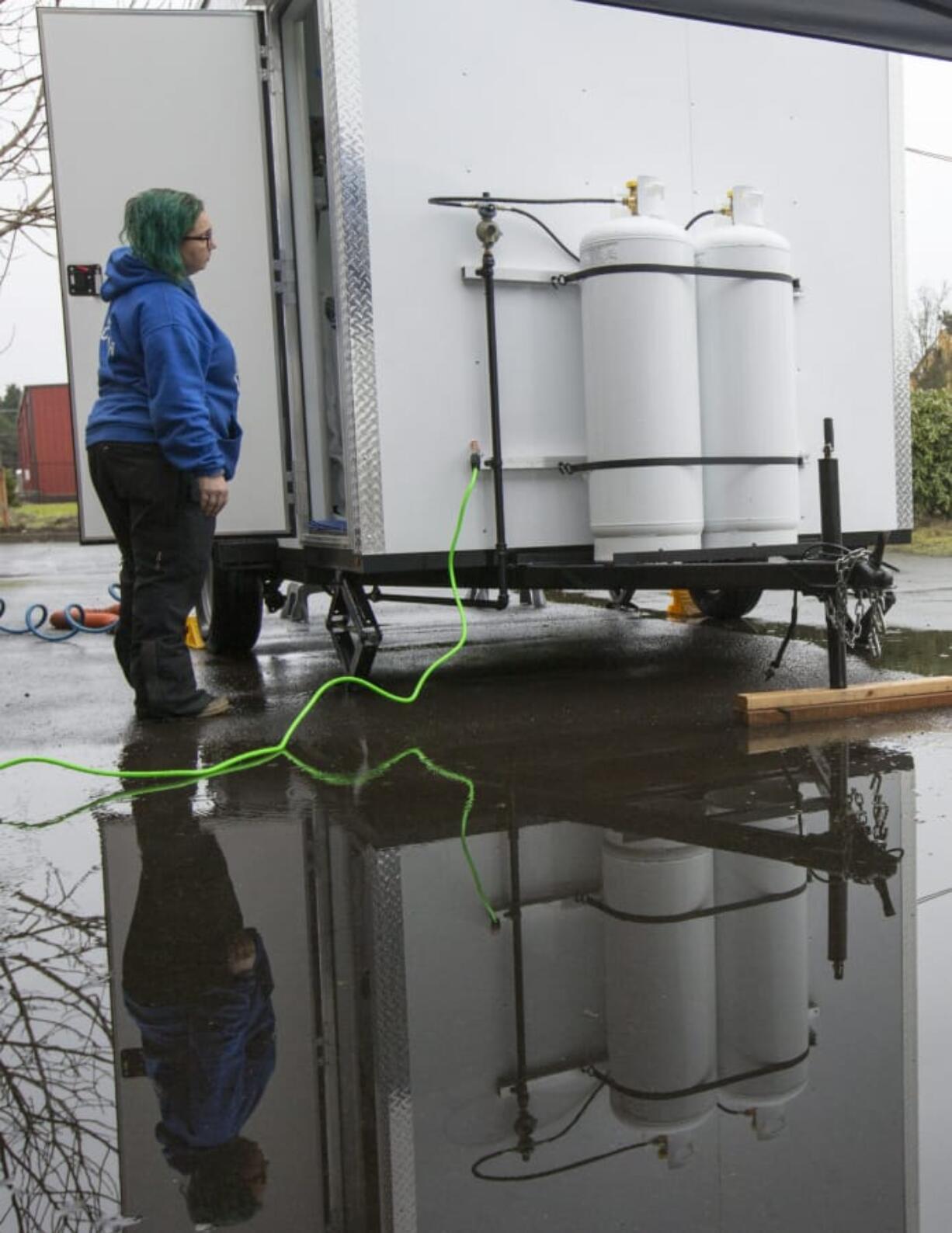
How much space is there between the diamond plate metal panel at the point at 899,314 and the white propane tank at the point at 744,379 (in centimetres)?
100

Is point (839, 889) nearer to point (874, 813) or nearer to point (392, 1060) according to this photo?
point (874, 813)

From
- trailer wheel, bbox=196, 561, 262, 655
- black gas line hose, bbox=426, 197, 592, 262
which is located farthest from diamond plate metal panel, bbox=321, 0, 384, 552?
trailer wheel, bbox=196, 561, 262, 655

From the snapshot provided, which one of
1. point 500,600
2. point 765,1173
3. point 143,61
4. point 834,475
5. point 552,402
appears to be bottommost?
point 765,1173

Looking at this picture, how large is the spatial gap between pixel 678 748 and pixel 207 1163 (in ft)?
9.35

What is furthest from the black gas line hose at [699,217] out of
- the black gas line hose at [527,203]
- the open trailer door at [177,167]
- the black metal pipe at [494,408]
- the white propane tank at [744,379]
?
the open trailer door at [177,167]

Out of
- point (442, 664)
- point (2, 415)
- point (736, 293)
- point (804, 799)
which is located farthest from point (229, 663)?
point (2, 415)

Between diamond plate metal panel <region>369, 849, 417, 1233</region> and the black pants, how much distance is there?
7.60 feet

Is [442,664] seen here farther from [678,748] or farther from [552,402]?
[678,748]

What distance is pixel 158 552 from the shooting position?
520 centimetres

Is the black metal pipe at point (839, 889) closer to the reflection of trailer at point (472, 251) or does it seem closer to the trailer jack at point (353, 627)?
the reflection of trailer at point (472, 251)

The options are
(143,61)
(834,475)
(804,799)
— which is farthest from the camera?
(143,61)

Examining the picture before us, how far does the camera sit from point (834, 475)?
492 centimetres

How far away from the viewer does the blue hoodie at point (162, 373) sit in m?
4.97

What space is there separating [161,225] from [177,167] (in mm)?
1090
